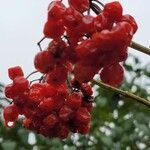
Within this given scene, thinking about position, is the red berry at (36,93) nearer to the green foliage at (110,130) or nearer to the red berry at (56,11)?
the red berry at (56,11)

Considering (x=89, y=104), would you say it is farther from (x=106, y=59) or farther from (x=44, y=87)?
(x=106, y=59)

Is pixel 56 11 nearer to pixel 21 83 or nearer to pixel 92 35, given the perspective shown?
pixel 92 35

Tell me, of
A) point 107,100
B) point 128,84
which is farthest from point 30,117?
point 128,84

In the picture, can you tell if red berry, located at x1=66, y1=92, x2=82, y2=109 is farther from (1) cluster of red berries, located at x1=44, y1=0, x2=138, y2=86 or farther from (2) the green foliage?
(2) the green foliage

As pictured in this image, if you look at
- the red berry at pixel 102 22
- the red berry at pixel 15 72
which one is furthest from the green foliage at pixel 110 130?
the red berry at pixel 102 22

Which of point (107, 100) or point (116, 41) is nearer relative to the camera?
point (116, 41)

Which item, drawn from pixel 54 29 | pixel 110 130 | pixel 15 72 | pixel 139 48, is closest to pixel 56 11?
pixel 54 29
